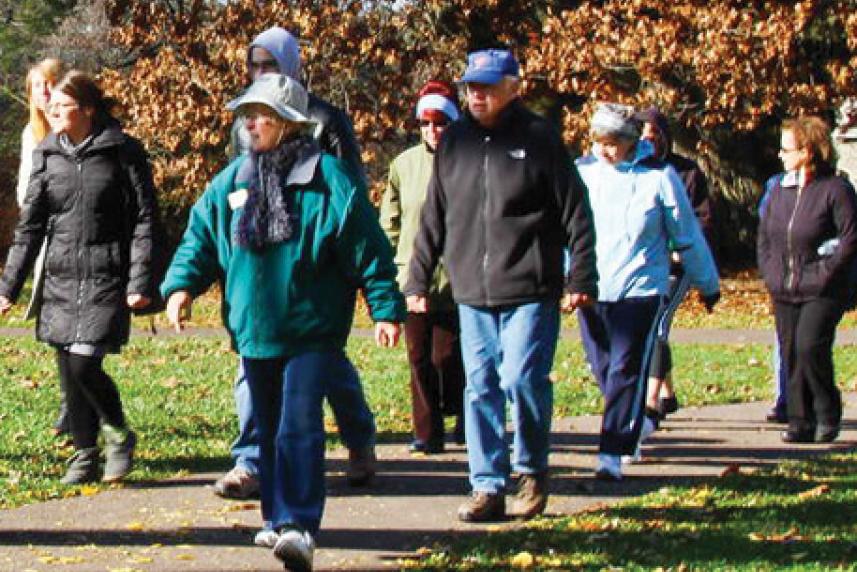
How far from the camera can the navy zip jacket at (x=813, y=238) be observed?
10023 millimetres

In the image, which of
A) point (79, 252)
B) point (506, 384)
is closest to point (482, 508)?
point (506, 384)

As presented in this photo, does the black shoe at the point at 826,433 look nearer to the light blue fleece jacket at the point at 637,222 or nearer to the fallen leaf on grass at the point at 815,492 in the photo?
the fallen leaf on grass at the point at 815,492

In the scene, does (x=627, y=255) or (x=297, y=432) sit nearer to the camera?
(x=297, y=432)

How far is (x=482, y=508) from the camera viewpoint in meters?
7.30

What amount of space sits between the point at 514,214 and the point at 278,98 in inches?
57.1

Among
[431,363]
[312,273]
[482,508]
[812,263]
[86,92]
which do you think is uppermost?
[86,92]

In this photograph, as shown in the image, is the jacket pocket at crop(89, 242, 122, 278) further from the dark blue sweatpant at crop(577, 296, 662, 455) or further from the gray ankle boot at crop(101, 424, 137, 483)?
the dark blue sweatpant at crop(577, 296, 662, 455)

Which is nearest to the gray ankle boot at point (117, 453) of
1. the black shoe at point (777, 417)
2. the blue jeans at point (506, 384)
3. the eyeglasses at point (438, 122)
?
the blue jeans at point (506, 384)

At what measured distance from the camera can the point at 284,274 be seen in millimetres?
6109

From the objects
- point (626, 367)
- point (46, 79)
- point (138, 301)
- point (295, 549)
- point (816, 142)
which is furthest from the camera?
point (816, 142)

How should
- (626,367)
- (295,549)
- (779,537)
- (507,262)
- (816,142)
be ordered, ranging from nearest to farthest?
(295,549), (779,537), (507,262), (626,367), (816,142)

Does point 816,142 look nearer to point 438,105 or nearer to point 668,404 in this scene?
point 668,404

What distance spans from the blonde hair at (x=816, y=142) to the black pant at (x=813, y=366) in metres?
0.76

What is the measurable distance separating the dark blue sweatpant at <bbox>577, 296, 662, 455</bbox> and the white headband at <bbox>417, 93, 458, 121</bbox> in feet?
4.10
